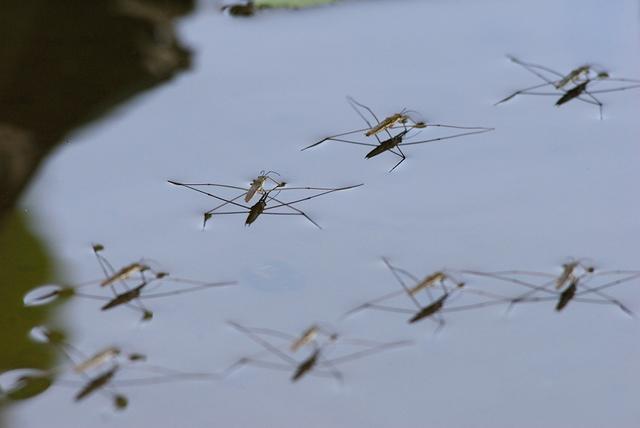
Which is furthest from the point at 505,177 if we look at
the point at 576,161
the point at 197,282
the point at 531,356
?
the point at 197,282

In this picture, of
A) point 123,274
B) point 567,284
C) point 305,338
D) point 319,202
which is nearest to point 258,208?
point 319,202

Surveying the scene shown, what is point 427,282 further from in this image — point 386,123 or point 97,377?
point 97,377

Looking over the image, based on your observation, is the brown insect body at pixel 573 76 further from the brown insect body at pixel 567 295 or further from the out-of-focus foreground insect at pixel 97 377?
the out-of-focus foreground insect at pixel 97 377

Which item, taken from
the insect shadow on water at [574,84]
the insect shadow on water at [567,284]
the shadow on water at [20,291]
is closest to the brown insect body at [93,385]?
the shadow on water at [20,291]

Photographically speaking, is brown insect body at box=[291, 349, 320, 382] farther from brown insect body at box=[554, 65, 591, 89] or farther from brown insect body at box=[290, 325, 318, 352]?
brown insect body at box=[554, 65, 591, 89]

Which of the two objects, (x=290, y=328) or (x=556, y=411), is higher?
(x=290, y=328)

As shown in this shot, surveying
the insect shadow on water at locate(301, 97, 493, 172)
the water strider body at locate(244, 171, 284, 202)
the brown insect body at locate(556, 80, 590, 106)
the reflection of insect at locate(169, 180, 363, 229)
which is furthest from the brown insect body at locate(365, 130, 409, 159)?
the brown insect body at locate(556, 80, 590, 106)

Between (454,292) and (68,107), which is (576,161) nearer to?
(454,292)
